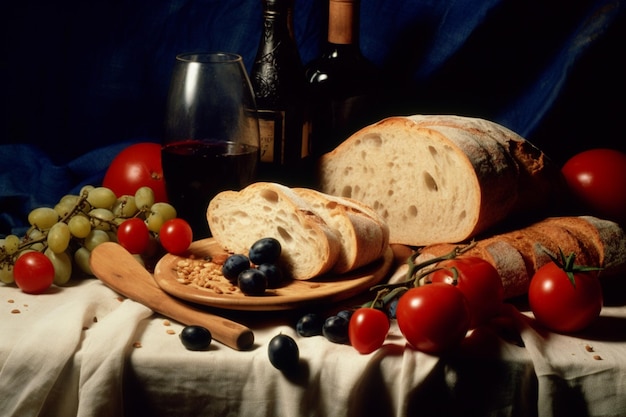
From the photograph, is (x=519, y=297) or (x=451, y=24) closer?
(x=519, y=297)

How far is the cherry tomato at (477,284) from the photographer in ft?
5.09

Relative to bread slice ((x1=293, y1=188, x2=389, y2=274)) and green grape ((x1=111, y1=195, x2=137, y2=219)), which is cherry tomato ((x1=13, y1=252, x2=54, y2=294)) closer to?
green grape ((x1=111, y1=195, x2=137, y2=219))

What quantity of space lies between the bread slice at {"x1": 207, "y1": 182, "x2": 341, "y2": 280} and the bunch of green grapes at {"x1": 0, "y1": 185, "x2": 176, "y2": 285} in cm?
19

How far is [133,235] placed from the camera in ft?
6.15

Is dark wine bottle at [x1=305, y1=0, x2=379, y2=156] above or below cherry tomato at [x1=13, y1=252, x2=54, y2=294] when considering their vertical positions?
above

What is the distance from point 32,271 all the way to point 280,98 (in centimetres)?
84

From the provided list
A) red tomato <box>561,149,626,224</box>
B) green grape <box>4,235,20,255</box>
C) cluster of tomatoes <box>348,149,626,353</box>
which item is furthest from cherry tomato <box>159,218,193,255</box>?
red tomato <box>561,149,626,224</box>

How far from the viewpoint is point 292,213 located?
1765 mm

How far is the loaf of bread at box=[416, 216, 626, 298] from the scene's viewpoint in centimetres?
174

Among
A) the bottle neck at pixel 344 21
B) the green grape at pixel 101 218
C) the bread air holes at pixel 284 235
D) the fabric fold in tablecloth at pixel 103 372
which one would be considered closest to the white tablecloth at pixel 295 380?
the fabric fold in tablecloth at pixel 103 372

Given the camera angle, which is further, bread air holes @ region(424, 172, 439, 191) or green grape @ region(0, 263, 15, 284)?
bread air holes @ region(424, 172, 439, 191)

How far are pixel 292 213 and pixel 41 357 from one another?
619mm

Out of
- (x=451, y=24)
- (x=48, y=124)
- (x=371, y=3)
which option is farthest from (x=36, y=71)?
(x=451, y=24)

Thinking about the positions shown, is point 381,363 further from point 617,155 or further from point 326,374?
point 617,155
